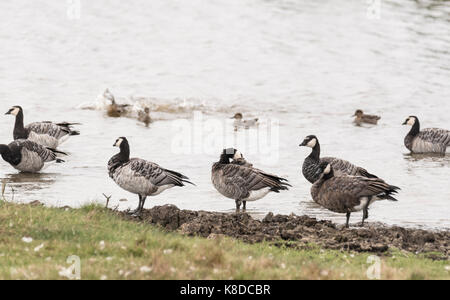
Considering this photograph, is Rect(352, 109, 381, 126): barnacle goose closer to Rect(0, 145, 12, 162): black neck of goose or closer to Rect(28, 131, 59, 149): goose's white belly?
Rect(28, 131, 59, 149): goose's white belly

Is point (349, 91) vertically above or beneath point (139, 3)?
beneath

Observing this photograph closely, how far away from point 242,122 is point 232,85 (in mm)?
→ 7115

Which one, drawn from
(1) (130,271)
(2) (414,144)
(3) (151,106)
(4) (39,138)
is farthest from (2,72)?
(1) (130,271)

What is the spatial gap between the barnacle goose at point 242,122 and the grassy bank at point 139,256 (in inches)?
681

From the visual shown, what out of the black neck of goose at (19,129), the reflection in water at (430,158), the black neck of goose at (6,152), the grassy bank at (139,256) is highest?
the black neck of goose at (19,129)

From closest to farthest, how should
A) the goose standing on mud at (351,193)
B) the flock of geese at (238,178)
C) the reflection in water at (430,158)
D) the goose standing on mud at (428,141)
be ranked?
the goose standing on mud at (351,193) → the flock of geese at (238,178) → the reflection in water at (430,158) → the goose standing on mud at (428,141)

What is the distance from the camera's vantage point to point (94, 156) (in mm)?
25125

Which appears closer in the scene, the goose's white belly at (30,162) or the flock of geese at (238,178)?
the flock of geese at (238,178)

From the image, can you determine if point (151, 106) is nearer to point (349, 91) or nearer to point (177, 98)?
point (177, 98)

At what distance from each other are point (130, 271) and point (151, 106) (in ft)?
80.7

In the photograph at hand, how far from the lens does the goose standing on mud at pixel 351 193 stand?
16.4 m

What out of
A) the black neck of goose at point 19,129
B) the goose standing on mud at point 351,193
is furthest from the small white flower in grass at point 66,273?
the black neck of goose at point 19,129

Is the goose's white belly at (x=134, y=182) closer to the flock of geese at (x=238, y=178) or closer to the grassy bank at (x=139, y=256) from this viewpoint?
the flock of geese at (x=238, y=178)

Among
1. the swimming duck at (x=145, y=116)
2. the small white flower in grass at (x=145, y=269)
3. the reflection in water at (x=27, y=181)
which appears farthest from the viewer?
the swimming duck at (x=145, y=116)
